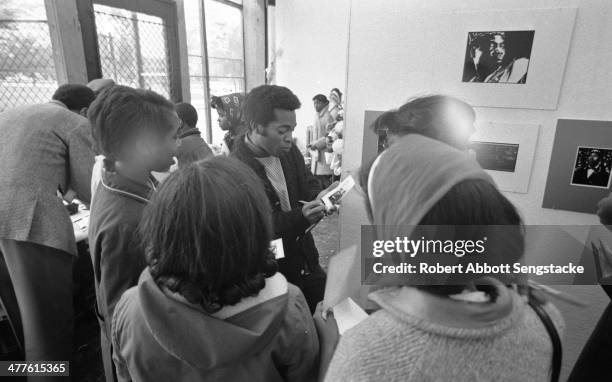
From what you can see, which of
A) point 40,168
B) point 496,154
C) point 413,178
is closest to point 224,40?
point 40,168

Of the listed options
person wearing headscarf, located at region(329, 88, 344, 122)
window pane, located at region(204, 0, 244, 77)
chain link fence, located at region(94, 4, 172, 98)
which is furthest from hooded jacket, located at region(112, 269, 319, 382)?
window pane, located at region(204, 0, 244, 77)

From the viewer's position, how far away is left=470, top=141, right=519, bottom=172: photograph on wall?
1.65 m

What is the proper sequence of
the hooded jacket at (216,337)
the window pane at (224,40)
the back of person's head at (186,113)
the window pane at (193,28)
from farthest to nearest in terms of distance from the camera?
the window pane at (224,40) < the window pane at (193,28) < the back of person's head at (186,113) < the hooded jacket at (216,337)

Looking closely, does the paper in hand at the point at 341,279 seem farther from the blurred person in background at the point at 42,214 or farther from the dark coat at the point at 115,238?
the blurred person in background at the point at 42,214

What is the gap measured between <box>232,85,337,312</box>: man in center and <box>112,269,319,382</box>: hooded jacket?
2.36ft

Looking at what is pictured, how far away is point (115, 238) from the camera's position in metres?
1.06

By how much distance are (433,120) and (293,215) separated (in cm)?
73

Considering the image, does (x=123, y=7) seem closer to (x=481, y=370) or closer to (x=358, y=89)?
(x=358, y=89)

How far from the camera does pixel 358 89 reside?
189 centimetres

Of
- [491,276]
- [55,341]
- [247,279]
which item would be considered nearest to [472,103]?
[491,276]

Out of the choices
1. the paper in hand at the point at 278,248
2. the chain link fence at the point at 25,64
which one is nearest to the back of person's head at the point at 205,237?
the paper in hand at the point at 278,248

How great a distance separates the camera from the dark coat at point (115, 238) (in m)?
1.06

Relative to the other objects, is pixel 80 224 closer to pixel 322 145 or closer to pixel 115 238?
pixel 115 238

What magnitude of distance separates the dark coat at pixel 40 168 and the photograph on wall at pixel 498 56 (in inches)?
74.3
